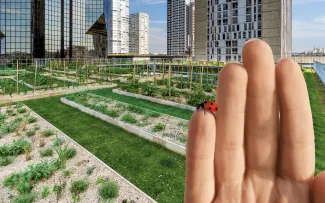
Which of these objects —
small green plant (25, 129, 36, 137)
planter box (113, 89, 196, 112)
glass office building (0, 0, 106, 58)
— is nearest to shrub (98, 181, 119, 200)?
small green plant (25, 129, 36, 137)

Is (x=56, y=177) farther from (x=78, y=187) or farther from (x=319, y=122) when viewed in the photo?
(x=319, y=122)

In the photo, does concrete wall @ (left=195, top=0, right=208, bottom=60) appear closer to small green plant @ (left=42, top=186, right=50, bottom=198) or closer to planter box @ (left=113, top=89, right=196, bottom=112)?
planter box @ (left=113, top=89, right=196, bottom=112)

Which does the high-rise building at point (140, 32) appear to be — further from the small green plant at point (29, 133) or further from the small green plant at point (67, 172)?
the small green plant at point (67, 172)

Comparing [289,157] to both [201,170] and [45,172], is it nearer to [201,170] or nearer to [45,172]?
[201,170]

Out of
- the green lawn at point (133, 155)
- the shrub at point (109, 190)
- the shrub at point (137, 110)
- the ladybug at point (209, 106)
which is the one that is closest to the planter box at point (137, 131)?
the green lawn at point (133, 155)

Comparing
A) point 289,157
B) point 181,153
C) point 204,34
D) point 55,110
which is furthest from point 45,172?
point 204,34

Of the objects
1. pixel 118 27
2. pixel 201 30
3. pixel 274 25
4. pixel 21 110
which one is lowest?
pixel 21 110

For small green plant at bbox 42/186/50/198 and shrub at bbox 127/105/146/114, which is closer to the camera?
small green plant at bbox 42/186/50/198

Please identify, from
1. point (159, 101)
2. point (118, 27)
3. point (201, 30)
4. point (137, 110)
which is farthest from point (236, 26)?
point (118, 27)
